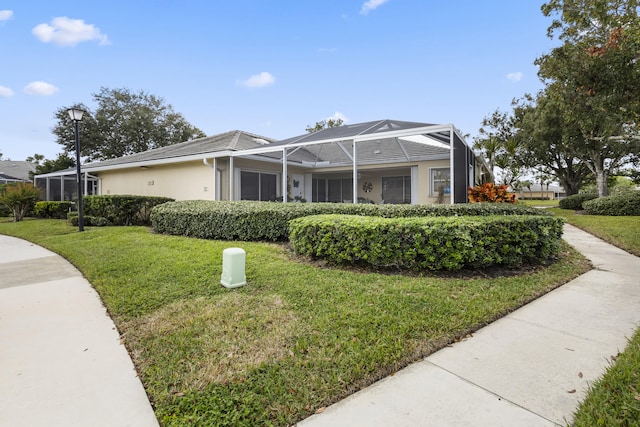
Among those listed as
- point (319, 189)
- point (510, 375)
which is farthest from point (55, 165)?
point (510, 375)

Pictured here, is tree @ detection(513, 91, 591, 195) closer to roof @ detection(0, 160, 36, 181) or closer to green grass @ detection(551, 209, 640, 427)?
green grass @ detection(551, 209, 640, 427)

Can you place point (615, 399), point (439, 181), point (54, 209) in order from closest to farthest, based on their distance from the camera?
point (615, 399)
point (439, 181)
point (54, 209)

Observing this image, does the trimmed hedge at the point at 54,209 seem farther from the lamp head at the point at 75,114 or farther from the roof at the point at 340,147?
the lamp head at the point at 75,114

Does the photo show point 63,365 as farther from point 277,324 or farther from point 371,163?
point 371,163

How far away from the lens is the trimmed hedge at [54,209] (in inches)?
551

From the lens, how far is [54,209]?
46.1ft

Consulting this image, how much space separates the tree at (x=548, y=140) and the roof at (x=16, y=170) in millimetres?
40165

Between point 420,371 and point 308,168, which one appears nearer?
point 420,371

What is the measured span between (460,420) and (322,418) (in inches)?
30.6

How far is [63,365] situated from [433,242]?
409 centimetres

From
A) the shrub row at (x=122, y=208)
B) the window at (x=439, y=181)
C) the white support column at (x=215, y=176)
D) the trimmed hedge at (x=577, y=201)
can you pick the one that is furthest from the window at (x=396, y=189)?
the trimmed hedge at (x=577, y=201)

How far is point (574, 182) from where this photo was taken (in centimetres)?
2302

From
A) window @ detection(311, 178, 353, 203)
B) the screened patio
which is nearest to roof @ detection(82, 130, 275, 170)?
the screened patio

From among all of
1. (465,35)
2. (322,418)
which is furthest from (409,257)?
(465,35)
